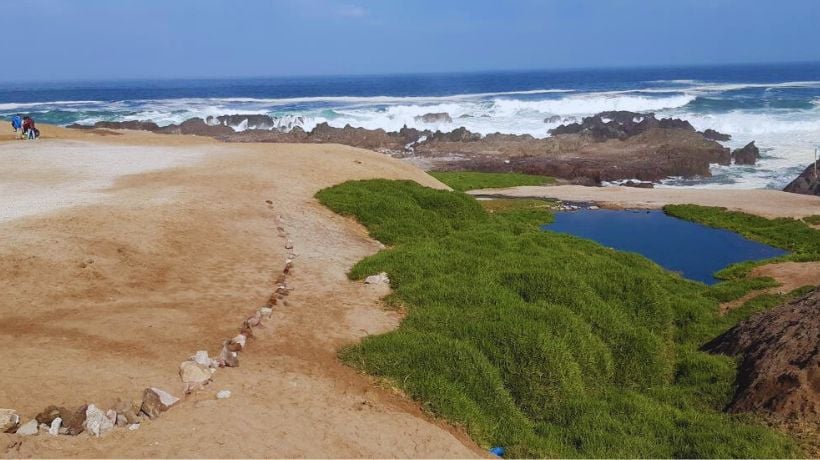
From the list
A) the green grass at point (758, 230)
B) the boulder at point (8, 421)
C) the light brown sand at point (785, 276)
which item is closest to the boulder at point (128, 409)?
the boulder at point (8, 421)

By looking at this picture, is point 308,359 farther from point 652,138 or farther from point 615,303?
point 652,138

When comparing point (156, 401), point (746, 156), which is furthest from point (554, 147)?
point (156, 401)

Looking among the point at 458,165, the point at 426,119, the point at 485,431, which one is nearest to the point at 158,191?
the point at 485,431

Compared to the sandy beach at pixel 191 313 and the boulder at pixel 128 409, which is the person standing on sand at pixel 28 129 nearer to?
the sandy beach at pixel 191 313

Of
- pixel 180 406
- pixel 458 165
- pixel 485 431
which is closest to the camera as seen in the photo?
pixel 180 406

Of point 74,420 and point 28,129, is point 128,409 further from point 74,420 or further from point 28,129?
point 28,129

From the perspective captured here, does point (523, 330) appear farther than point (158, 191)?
No

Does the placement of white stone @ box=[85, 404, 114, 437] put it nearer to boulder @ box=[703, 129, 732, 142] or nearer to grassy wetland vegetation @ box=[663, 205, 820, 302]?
grassy wetland vegetation @ box=[663, 205, 820, 302]
